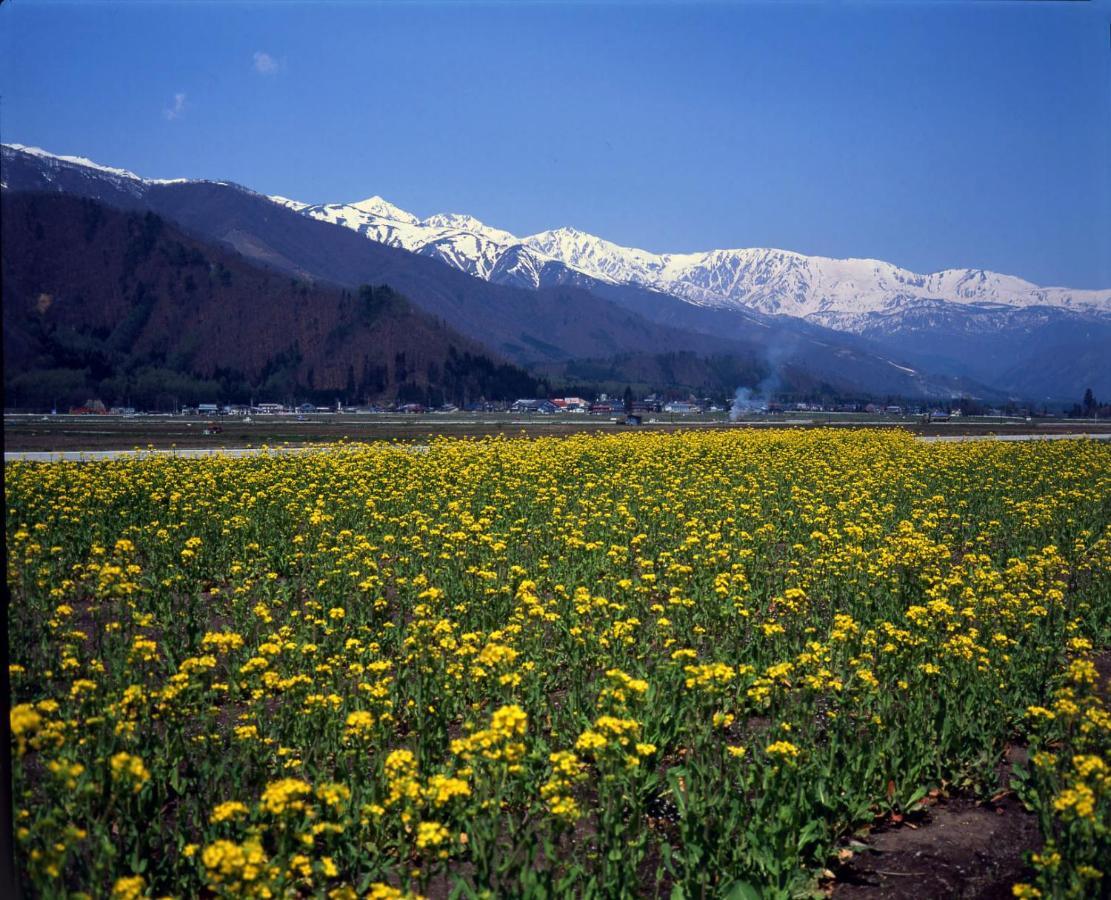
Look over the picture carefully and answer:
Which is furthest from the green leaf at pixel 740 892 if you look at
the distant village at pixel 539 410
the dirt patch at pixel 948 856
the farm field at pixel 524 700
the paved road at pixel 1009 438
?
the distant village at pixel 539 410

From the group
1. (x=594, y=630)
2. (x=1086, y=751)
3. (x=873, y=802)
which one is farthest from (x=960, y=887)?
(x=594, y=630)

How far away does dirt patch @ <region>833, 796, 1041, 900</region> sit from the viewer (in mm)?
5281

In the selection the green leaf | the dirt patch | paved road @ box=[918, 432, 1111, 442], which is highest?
paved road @ box=[918, 432, 1111, 442]

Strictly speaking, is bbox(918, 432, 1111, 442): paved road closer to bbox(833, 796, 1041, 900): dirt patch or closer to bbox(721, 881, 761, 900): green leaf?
bbox(833, 796, 1041, 900): dirt patch

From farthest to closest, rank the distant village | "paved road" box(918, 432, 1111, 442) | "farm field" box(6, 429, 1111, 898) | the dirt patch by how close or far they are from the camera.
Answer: the distant village → "paved road" box(918, 432, 1111, 442) → the dirt patch → "farm field" box(6, 429, 1111, 898)

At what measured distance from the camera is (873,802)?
6320 mm

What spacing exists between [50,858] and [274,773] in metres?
2.98

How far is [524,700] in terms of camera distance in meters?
7.52

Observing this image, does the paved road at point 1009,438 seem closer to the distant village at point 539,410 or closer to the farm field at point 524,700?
the farm field at point 524,700

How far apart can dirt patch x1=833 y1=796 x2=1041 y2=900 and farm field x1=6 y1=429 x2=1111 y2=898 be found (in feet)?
0.46

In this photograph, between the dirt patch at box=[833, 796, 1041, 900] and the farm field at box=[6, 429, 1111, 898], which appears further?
the dirt patch at box=[833, 796, 1041, 900]

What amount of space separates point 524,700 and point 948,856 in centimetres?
351

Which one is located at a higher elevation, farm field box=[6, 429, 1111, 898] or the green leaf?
farm field box=[6, 429, 1111, 898]

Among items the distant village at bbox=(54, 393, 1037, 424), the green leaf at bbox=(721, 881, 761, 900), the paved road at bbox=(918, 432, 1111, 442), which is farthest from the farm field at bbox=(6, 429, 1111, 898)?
the distant village at bbox=(54, 393, 1037, 424)
